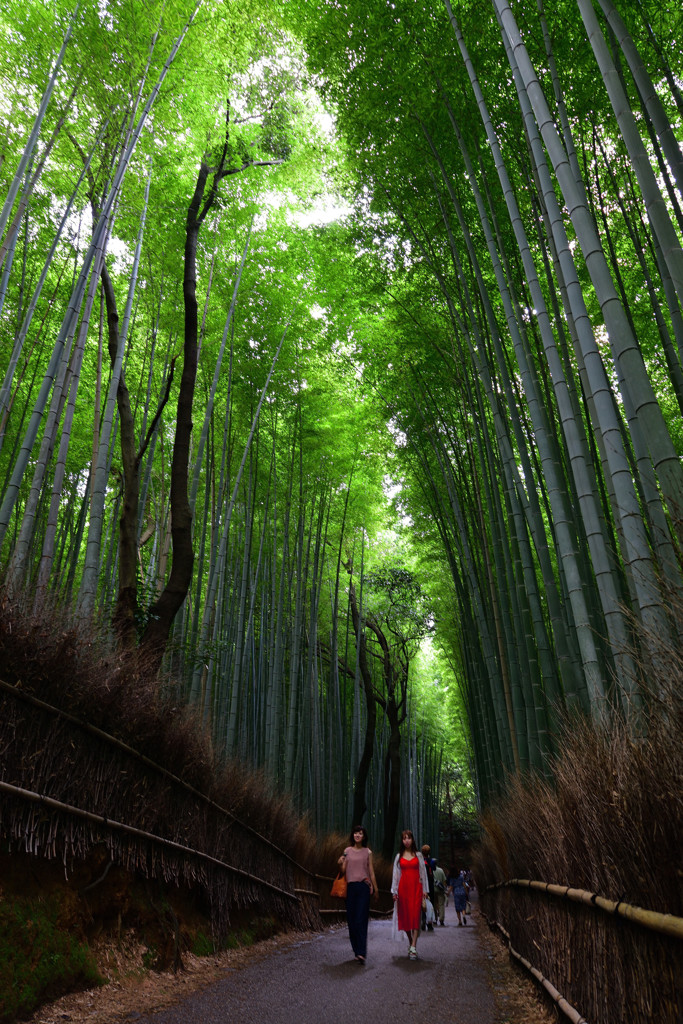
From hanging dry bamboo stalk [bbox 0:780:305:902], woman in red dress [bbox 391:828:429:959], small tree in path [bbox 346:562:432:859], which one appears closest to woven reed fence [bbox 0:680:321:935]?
hanging dry bamboo stalk [bbox 0:780:305:902]

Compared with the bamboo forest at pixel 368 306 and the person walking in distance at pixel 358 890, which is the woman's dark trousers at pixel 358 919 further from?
the bamboo forest at pixel 368 306

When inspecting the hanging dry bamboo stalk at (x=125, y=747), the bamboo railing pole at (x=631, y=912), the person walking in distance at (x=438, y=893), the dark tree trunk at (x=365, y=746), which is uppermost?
the dark tree trunk at (x=365, y=746)

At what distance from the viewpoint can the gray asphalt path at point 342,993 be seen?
2.29 meters

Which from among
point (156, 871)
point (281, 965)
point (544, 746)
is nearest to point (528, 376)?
point (544, 746)

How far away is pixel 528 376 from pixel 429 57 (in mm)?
2623

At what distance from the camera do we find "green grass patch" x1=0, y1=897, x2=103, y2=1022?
77.0 inches

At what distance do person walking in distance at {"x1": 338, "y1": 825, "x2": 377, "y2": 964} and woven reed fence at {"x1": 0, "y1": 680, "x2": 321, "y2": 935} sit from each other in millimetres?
705

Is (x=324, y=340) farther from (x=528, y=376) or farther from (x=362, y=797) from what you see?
(x=362, y=797)

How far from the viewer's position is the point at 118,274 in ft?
22.4

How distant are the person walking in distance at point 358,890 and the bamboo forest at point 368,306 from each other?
1121 mm

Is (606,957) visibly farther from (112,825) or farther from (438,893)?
(438,893)

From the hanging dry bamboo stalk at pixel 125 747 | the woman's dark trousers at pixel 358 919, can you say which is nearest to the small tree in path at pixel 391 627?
the hanging dry bamboo stalk at pixel 125 747

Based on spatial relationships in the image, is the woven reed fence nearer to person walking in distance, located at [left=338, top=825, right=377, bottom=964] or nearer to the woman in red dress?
person walking in distance, located at [left=338, top=825, right=377, bottom=964]

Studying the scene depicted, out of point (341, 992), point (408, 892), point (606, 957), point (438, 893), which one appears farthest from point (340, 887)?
point (438, 893)
